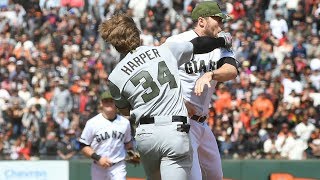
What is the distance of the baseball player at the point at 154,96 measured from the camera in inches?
251

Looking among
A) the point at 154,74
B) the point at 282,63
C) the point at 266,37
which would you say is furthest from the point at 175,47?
the point at 266,37

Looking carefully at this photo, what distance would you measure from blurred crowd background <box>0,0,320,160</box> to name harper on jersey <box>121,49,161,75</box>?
9.54 meters

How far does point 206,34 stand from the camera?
7.62 metres

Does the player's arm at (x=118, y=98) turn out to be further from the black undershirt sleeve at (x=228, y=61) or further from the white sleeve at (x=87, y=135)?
the white sleeve at (x=87, y=135)

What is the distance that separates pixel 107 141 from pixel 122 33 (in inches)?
236

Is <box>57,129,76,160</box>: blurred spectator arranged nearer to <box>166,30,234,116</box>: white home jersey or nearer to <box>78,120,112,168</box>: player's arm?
<box>78,120,112,168</box>: player's arm

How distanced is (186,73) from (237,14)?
14.0 m

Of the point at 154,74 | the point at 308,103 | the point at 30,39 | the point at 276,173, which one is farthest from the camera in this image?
the point at 30,39

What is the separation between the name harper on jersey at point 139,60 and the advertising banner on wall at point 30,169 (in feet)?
29.8

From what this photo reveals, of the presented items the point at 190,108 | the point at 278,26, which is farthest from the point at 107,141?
the point at 278,26

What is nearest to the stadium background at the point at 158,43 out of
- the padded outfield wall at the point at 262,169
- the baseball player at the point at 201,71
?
the padded outfield wall at the point at 262,169

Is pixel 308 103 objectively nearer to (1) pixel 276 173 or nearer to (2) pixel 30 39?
(1) pixel 276 173

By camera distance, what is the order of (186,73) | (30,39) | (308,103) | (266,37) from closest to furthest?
(186,73)
(308,103)
(266,37)
(30,39)

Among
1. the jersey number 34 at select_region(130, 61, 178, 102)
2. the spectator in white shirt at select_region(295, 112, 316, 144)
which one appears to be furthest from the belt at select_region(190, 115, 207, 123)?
the spectator in white shirt at select_region(295, 112, 316, 144)
